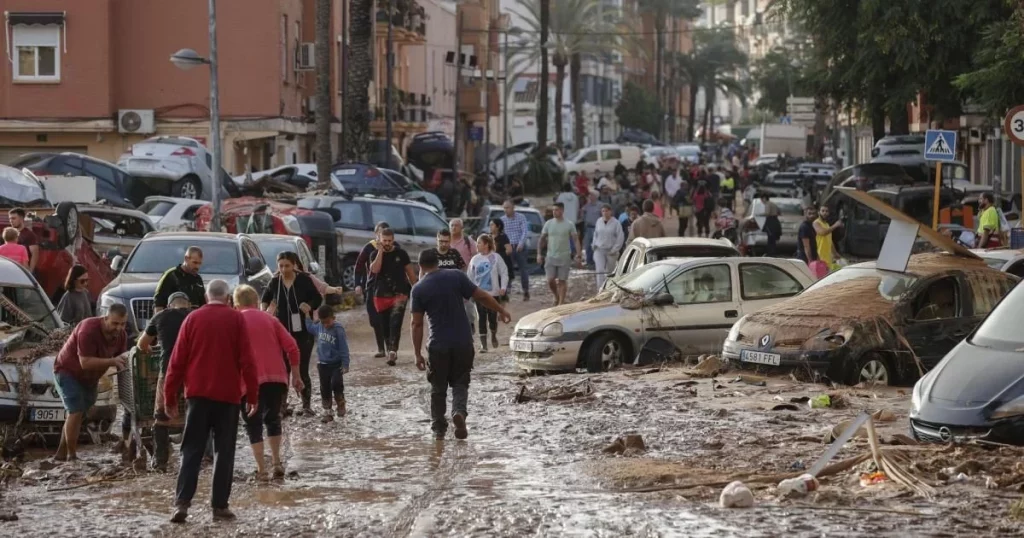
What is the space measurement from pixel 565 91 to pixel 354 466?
104m

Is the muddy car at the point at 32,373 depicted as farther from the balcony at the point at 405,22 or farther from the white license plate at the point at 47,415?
the balcony at the point at 405,22

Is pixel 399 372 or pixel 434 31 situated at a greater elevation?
pixel 434 31

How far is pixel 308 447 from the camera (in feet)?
46.8

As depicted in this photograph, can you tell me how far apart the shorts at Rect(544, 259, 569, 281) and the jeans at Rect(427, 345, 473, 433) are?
12.8m

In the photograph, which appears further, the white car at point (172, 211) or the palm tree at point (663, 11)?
the palm tree at point (663, 11)

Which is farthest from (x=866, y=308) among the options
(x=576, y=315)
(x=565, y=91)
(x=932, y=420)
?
(x=565, y=91)

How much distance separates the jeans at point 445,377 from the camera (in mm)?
14398

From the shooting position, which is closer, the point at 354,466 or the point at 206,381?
the point at 206,381

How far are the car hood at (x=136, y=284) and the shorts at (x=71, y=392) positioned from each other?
6.42m

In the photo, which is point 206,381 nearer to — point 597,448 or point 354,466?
point 354,466

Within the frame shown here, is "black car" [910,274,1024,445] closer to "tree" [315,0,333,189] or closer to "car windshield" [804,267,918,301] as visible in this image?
"car windshield" [804,267,918,301]

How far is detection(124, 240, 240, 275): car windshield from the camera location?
70.6 feet

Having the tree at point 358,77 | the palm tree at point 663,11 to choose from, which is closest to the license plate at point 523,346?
the tree at point 358,77

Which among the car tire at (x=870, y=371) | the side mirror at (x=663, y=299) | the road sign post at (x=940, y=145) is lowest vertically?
the car tire at (x=870, y=371)
